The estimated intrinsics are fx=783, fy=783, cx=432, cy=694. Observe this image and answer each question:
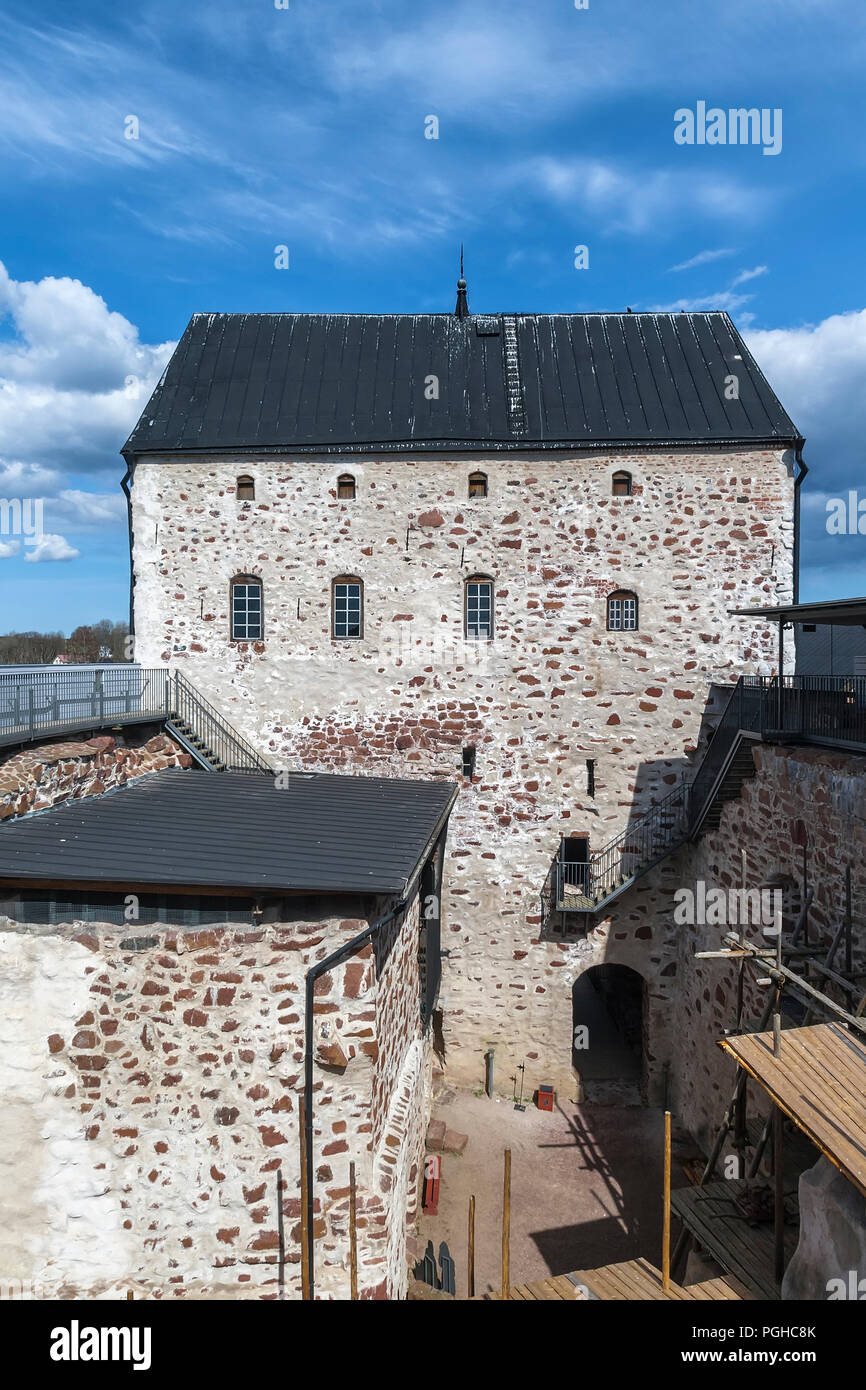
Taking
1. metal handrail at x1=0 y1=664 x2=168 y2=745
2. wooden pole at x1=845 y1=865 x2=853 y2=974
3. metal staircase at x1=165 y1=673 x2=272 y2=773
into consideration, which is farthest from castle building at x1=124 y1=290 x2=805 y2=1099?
wooden pole at x1=845 y1=865 x2=853 y2=974

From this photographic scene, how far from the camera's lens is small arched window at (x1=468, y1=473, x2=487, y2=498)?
1340cm

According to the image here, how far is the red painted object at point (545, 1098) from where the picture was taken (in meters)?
12.5

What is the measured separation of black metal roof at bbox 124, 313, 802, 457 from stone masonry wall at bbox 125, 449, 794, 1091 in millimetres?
536

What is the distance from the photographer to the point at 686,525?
516 inches

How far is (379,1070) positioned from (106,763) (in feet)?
19.5

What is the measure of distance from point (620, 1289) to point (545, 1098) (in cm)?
651

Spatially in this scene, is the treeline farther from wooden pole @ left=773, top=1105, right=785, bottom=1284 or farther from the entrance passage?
wooden pole @ left=773, top=1105, right=785, bottom=1284

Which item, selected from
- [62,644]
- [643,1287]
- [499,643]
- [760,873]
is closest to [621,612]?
[499,643]

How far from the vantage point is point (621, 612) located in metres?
13.2

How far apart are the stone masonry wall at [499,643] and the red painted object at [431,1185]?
8.67 ft

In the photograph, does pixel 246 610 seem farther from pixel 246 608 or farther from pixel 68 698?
pixel 68 698

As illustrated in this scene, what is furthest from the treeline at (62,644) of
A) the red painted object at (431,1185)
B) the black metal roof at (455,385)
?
the red painted object at (431,1185)
